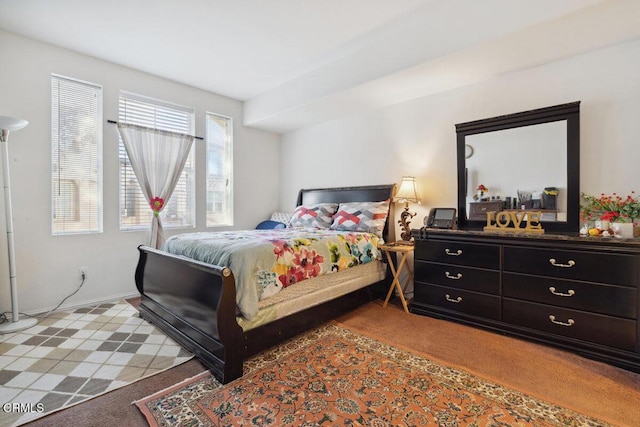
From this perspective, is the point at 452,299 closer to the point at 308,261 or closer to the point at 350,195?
the point at 308,261

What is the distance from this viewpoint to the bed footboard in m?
1.71

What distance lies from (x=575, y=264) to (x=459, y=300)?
2.88 feet

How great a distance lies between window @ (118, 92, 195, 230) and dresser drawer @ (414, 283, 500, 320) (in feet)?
9.95

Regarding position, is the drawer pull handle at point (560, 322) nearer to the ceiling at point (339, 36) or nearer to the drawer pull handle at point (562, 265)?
the drawer pull handle at point (562, 265)

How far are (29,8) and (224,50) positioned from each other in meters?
1.52

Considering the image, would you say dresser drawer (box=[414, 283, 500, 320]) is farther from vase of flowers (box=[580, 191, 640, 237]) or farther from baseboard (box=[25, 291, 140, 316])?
baseboard (box=[25, 291, 140, 316])

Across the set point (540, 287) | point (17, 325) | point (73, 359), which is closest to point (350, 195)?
point (540, 287)

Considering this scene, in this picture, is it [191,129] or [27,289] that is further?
[191,129]

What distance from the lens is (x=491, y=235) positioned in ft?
7.84

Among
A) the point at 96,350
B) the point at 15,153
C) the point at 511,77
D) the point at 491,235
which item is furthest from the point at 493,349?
the point at 15,153

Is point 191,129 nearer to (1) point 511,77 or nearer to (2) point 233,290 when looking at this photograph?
(2) point 233,290

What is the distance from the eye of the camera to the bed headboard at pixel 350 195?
3.51m

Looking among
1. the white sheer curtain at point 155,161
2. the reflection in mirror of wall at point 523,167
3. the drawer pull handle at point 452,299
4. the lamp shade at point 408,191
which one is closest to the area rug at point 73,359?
the white sheer curtain at point 155,161

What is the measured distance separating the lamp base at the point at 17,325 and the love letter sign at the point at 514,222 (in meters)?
4.11
